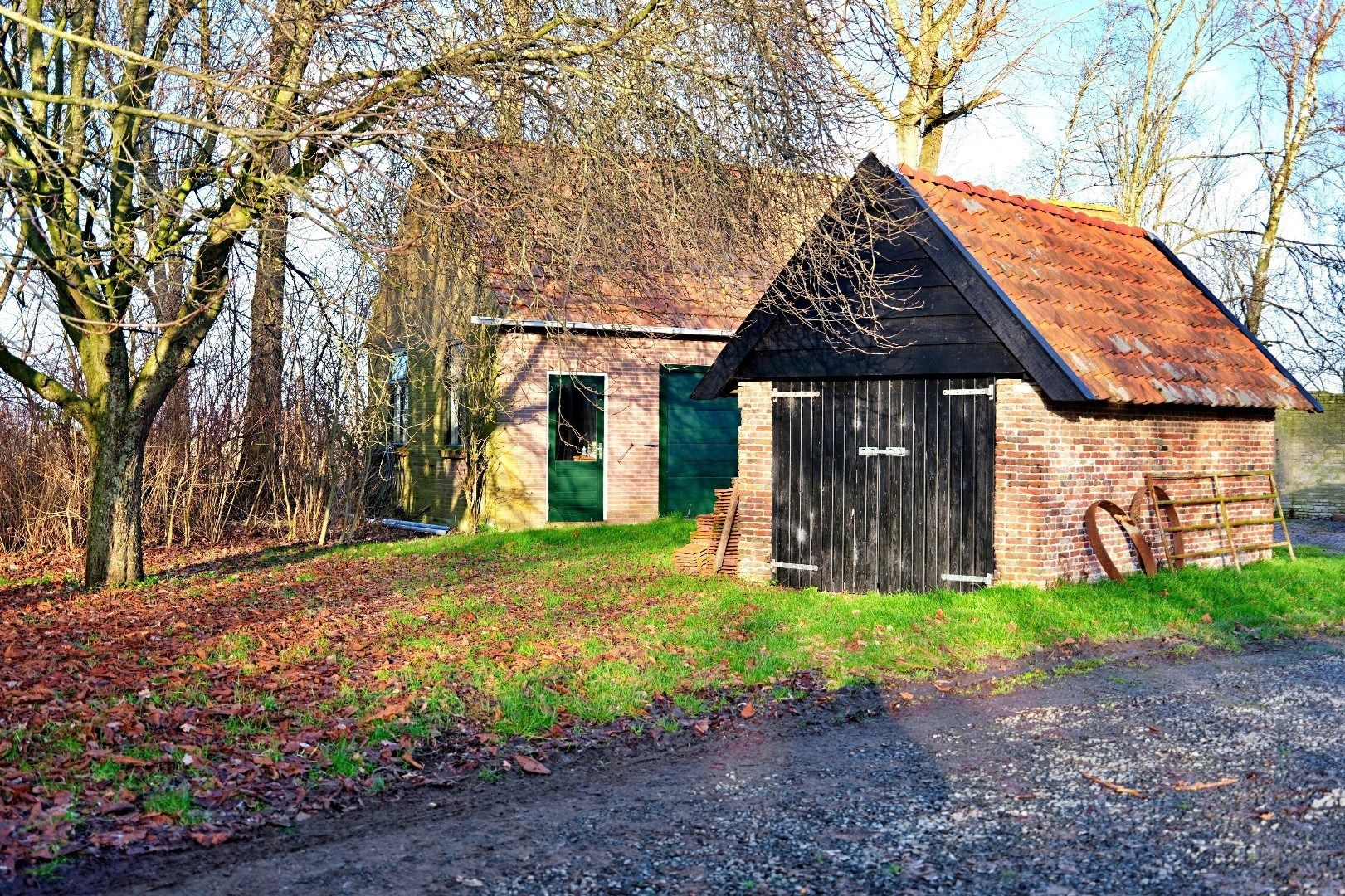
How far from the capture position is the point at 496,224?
9734 millimetres

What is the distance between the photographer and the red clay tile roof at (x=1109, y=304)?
11.9 metres

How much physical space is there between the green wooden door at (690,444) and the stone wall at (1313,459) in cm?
1244

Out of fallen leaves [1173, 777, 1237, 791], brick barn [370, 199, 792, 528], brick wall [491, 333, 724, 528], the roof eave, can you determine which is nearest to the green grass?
fallen leaves [1173, 777, 1237, 791]

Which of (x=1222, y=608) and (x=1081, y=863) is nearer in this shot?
(x=1081, y=863)

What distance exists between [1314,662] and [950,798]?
530 centimetres

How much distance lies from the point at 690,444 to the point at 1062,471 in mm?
9373

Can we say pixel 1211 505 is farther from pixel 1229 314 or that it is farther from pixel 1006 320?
pixel 1006 320

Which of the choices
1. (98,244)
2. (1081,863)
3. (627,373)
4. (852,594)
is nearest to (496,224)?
(98,244)

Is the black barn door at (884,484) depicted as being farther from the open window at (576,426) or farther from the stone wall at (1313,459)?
the stone wall at (1313,459)

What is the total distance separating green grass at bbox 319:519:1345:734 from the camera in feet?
27.2

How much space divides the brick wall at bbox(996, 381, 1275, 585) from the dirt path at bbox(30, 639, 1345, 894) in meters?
3.69

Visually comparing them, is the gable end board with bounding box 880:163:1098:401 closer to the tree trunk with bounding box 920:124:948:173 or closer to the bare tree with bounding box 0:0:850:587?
the bare tree with bounding box 0:0:850:587

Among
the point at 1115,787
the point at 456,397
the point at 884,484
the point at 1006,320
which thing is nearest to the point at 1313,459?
the point at 884,484

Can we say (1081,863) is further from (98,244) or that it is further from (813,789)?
(98,244)
